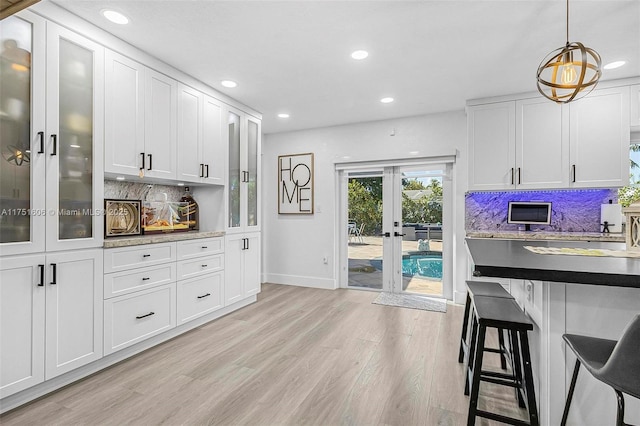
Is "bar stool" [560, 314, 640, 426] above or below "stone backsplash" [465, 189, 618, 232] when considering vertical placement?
below

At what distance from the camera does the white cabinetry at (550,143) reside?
3453 mm

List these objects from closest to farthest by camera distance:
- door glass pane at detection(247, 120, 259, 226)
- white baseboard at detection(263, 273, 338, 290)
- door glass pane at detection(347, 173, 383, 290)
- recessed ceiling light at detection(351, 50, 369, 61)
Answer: recessed ceiling light at detection(351, 50, 369, 61) → door glass pane at detection(247, 120, 259, 226) → door glass pane at detection(347, 173, 383, 290) → white baseboard at detection(263, 273, 338, 290)

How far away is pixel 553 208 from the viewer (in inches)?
156

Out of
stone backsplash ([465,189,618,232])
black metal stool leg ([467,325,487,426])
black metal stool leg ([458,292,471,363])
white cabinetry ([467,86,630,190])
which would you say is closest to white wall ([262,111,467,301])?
stone backsplash ([465,189,618,232])

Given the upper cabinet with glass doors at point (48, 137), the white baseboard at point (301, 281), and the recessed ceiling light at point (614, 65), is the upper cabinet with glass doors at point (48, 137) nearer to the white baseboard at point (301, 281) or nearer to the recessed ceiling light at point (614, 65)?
the white baseboard at point (301, 281)

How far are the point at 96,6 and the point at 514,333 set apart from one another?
3.40 meters

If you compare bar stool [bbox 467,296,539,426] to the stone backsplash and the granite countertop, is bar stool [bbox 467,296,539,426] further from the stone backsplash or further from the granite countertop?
the stone backsplash

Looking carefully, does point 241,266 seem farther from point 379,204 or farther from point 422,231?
point 422,231

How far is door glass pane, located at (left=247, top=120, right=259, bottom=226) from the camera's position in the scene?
4185 mm

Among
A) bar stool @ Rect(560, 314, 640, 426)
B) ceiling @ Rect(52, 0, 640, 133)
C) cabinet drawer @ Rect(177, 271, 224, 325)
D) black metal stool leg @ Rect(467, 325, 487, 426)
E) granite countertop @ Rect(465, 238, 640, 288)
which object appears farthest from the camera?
cabinet drawer @ Rect(177, 271, 224, 325)

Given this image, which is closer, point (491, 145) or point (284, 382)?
point (284, 382)

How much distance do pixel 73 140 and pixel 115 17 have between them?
Answer: 0.95m

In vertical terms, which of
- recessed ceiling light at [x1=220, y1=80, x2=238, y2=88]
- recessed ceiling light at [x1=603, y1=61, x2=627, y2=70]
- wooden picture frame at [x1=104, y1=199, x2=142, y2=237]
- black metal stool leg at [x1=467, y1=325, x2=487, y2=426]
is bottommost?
black metal stool leg at [x1=467, y1=325, x2=487, y2=426]

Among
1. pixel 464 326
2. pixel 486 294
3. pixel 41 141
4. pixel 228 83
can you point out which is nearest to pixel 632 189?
pixel 464 326
